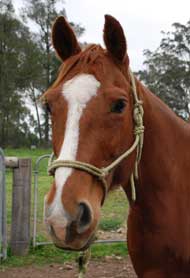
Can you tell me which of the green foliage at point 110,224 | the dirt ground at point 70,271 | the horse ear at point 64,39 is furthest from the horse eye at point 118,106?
the green foliage at point 110,224

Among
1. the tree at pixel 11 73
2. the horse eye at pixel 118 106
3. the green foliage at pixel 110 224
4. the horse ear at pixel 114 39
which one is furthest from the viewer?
the tree at pixel 11 73

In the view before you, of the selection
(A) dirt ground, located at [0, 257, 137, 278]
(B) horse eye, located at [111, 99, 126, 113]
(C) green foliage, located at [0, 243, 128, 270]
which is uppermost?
→ (B) horse eye, located at [111, 99, 126, 113]

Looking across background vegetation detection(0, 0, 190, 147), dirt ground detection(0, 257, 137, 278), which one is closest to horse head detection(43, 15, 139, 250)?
dirt ground detection(0, 257, 137, 278)

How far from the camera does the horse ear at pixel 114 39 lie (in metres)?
2.57

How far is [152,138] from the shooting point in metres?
2.88

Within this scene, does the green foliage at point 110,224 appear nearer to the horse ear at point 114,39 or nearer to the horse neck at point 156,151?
the horse neck at point 156,151

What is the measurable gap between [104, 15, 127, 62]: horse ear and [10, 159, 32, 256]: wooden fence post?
4.36m

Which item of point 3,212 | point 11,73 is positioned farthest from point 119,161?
point 11,73

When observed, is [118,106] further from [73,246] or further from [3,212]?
[3,212]

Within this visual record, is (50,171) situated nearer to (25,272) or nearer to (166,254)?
(166,254)

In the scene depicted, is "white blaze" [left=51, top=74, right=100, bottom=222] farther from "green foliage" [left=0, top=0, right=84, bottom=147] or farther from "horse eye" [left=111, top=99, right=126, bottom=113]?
"green foliage" [left=0, top=0, right=84, bottom=147]

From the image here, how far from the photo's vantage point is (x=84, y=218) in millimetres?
2184

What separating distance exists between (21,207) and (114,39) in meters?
4.63

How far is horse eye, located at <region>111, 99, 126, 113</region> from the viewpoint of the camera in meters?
2.45
